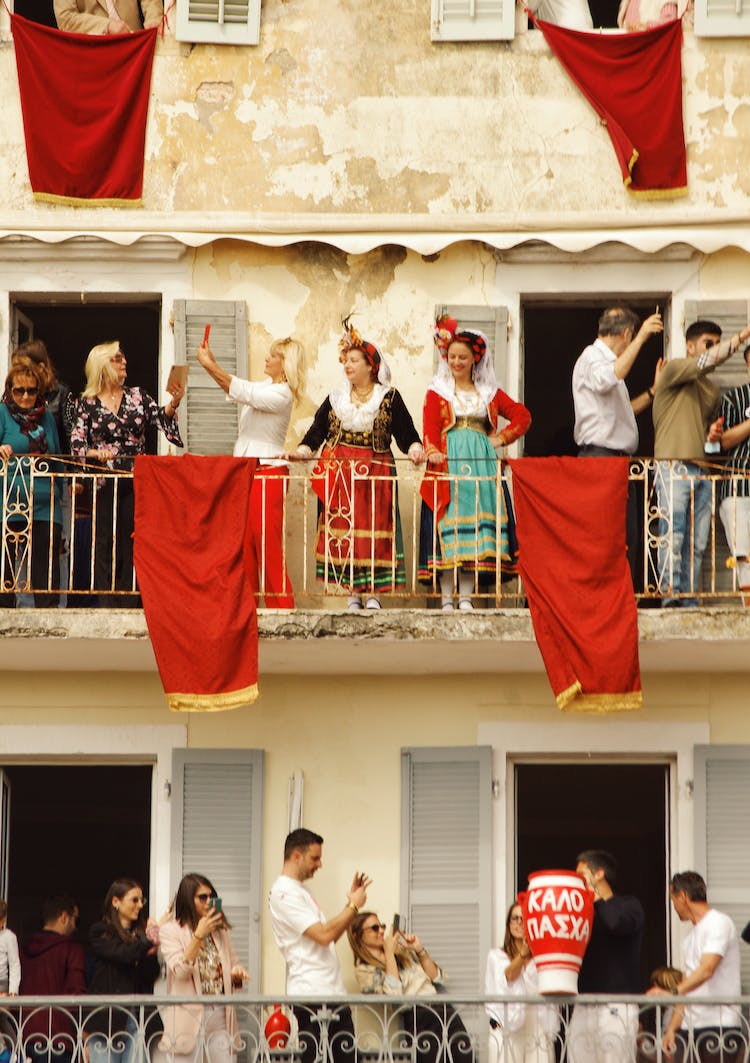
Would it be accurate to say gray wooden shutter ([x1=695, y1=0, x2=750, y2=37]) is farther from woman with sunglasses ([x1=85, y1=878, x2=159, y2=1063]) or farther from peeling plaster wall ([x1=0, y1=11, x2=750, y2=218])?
woman with sunglasses ([x1=85, y1=878, x2=159, y2=1063])

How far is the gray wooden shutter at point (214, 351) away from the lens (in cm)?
1587

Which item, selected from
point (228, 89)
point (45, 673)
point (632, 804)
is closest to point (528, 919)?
point (45, 673)

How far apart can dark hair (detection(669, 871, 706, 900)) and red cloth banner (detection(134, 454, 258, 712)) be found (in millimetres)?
2613

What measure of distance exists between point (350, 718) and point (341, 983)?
227 cm

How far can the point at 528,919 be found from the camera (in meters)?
12.6

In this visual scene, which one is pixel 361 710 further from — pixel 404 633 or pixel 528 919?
pixel 528 919

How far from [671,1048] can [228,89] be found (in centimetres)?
699

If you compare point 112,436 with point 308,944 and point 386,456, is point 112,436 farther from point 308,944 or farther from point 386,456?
point 308,944

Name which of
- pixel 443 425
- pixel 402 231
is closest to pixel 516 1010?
pixel 443 425

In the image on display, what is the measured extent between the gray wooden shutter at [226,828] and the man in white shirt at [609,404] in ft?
8.89

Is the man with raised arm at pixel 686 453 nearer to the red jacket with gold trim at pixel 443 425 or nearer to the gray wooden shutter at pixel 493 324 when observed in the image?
the red jacket with gold trim at pixel 443 425

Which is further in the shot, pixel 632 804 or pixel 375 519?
pixel 632 804

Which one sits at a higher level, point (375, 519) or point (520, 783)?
point (375, 519)

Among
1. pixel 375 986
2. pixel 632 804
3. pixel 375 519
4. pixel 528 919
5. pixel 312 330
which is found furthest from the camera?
pixel 632 804
